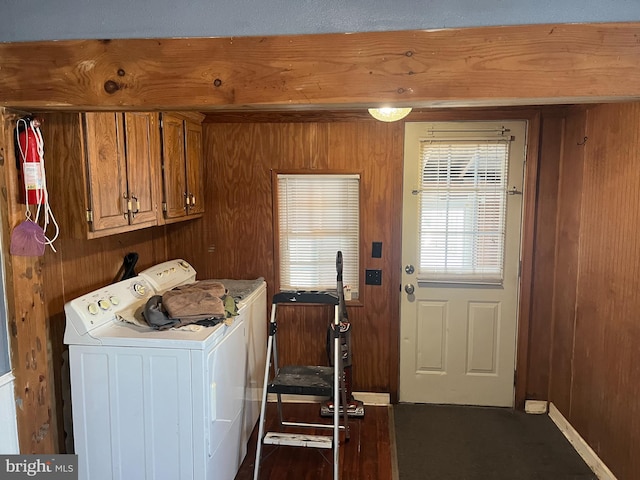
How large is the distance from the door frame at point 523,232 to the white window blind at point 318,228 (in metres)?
0.36

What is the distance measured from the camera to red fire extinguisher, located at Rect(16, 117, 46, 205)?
165 cm

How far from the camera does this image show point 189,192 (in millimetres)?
3029

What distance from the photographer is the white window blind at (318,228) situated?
10.8ft

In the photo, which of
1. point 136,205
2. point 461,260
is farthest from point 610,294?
point 136,205

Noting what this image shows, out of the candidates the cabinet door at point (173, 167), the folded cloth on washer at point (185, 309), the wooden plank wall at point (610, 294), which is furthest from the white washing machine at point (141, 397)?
the wooden plank wall at point (610, 294)

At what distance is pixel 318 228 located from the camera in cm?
333

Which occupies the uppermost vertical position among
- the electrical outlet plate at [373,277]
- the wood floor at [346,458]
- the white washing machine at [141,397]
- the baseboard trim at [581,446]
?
the electrical outlet plate at [373,277]

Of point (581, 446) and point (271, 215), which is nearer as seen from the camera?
point (581, 446)

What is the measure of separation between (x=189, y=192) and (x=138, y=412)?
149 centimetres

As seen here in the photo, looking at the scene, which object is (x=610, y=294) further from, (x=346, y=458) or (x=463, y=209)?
(x=346, y=458)

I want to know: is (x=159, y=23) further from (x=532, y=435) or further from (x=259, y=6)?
(x=532, y=435)

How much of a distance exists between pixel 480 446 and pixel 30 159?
2.93m

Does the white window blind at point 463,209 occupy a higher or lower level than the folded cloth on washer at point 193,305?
higher

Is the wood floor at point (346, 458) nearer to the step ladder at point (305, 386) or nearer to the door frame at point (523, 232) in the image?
the step ladder at point (305, 386)
